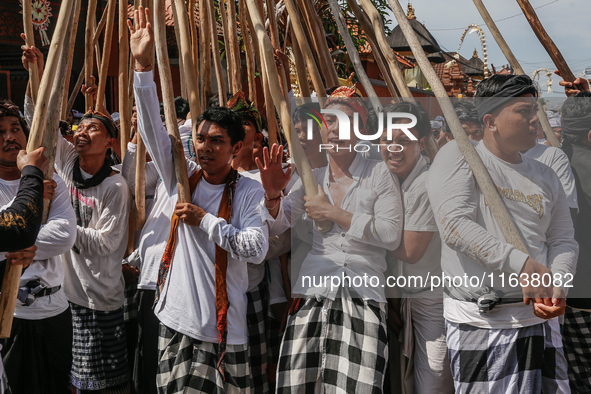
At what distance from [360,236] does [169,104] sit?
3.14 ft

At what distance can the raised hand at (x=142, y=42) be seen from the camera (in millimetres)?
1973

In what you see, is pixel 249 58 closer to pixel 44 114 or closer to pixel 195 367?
pixel 44 114

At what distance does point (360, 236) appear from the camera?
2.03 meters

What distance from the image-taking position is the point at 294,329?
212cm

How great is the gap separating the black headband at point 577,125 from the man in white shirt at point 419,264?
0.89m

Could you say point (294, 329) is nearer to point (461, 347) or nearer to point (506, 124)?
point (461, 347)

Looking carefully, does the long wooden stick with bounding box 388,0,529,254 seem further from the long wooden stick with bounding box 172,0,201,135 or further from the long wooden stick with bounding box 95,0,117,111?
the long wooden stick with bounding box 95,0,117,111

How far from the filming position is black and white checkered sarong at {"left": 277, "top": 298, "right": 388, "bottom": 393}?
6.46 ft

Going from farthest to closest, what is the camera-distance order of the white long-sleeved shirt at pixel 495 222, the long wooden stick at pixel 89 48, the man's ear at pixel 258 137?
the long wooden stick at pixel 89 48 < the man's ear at pixel 258 137 < the white long-sleeved shirt at pixel 495 222

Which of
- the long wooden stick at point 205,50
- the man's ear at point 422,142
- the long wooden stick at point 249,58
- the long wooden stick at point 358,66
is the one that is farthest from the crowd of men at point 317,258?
the long wooden stick at point 249,58

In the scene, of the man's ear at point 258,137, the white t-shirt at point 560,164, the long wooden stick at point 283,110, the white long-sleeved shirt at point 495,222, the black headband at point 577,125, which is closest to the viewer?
the white long-sleeved shirt at point 495,222

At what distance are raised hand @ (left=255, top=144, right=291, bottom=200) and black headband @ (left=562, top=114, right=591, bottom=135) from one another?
1.57 meters

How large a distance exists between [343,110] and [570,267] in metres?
1.11

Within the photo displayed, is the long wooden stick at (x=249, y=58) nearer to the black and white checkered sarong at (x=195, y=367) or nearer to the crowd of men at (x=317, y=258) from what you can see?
the crowd of men at (x=317, y=258)
